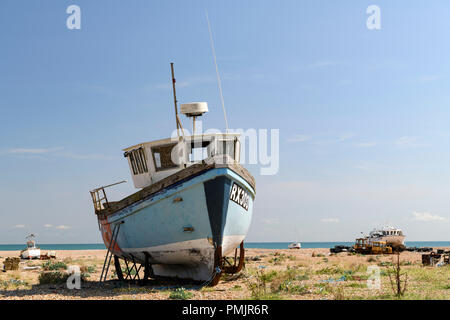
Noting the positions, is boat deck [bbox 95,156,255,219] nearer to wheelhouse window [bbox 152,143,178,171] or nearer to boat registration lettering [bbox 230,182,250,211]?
boat registration lettering [bbox 230,182,250,211]

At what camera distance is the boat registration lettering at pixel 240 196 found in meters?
15.2

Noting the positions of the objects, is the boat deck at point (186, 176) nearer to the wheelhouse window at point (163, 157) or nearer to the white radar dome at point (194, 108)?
the wheelhouse window at point (163, 157)

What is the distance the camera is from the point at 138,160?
18.0 m

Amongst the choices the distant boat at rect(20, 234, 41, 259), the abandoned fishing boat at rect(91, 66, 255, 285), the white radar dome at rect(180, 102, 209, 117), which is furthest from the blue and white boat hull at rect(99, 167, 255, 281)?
the distant boat at rect(20, 234, 41, 259)

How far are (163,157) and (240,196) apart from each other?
131 inches

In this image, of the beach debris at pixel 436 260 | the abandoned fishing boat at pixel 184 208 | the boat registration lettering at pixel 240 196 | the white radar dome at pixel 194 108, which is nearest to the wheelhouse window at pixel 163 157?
the abandoned fishing boat at pixel 184 208

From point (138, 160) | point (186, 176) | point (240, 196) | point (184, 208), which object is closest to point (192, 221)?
point (184, 208)

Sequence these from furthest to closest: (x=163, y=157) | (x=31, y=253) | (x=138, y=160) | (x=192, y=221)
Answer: (x=31, y=253) → (x=138, y=160) → (x=163, y=157) → (x=192, y=221)

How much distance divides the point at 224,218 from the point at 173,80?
6682 mm

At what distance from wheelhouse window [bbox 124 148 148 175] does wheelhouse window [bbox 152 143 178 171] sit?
1.66 ft

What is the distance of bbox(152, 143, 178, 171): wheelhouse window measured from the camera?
55.4 ft

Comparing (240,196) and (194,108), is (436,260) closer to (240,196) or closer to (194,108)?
(240,196)

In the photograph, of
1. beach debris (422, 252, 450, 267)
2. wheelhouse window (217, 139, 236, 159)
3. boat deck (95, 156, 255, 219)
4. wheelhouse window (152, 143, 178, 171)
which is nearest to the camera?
boat deck (95, 156, 255, 219)
